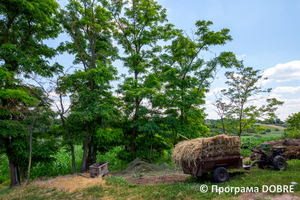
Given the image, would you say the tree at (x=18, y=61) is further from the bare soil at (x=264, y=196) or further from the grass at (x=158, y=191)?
the bare soil at (x=264, y=196)

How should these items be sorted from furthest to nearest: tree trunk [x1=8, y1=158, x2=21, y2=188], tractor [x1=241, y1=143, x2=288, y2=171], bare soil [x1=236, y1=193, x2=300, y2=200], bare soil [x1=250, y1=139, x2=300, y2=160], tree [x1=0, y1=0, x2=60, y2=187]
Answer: bare soil [x1=250, y1=139, x2=300, y2=160]
tree trunk [x1=8, y1=158, x2=21, y2=188]
tree [x1=0, y1=0, x2=60, y2=187]
tractor [x1=241, y1=143, x2=288, y2=171]
bare soil [x1=236, y1=193, x2=300, y2=200]

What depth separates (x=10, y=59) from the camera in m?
10.3

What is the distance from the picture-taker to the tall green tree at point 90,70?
1223cm

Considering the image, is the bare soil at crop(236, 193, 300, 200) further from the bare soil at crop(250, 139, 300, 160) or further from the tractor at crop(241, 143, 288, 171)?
the bare soil at crop(250, 139, 300, 160)

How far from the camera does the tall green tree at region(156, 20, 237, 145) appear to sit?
14422 mm

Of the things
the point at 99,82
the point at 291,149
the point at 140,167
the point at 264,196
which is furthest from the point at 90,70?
the point at 291,149

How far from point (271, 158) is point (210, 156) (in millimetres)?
4047

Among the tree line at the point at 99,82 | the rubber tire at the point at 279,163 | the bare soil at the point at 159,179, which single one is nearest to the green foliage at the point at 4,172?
the tree line at the point at 99,82

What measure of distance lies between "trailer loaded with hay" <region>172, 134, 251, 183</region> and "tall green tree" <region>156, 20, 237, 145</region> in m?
6.18

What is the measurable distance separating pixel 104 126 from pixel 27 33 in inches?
344

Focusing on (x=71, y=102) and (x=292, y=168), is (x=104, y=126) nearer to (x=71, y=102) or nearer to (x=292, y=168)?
(x=71, y=102)

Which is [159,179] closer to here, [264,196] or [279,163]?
[264,196]

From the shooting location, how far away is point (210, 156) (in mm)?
7145

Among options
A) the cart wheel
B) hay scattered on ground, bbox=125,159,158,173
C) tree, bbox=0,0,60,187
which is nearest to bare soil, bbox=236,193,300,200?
the cart wheel
